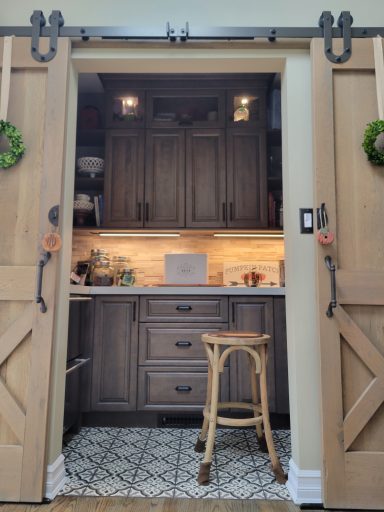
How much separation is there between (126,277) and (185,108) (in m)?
1.65

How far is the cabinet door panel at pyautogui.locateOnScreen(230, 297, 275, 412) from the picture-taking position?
272cm

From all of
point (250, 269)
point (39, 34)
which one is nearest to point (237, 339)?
point (250, 269)

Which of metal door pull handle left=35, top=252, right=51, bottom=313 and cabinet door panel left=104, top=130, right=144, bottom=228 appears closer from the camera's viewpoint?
metal door pull handle left=35, top=252, right=51, bottom=313

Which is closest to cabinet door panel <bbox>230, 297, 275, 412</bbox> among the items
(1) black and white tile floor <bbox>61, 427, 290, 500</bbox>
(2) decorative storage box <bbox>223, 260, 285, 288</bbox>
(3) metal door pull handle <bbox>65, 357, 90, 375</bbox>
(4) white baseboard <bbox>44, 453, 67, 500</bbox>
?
(1) black and white tile floor <bbox>61, 427, 290, 500</bbox>

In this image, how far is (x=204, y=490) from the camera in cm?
180

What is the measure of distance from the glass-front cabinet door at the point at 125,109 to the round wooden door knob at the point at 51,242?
1.87 meters

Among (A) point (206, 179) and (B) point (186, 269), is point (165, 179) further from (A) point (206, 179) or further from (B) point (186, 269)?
(B) point (186, 269)

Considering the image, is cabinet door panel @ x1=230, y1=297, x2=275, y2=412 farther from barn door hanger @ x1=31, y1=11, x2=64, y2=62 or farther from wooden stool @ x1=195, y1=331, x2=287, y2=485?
barn door hanger @ x1=31, y1=11, x2=64, y2=62

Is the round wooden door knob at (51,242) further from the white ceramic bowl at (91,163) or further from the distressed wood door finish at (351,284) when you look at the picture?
the white ceramic bowl at (91,163)

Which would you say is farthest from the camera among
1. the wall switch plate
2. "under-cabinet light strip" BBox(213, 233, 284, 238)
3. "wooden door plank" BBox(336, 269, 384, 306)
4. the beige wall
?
"under-cabinet light strip" BBox(213, 233, 284, 238)

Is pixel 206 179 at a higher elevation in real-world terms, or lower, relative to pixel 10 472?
higher

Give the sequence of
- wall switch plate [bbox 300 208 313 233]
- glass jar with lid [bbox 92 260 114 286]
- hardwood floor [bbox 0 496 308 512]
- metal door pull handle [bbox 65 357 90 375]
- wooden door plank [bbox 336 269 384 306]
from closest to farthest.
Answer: hardwood floor [bbox 0 496 308 512] < wooden door plank [bbox 336 269 384 306] < wall switch plate [bbox 300 208 313 233] < metal door pull handle [bbox 65 357 90 375] < glass jar with lid [bbox 92 260 114 286]

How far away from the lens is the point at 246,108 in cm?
343

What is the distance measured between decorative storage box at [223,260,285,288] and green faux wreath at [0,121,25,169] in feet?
6.83
